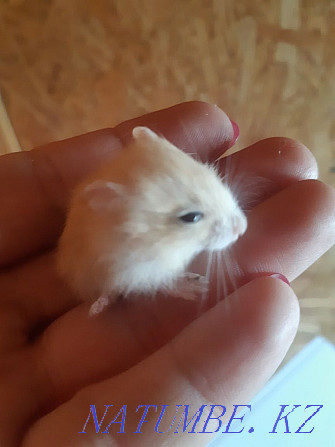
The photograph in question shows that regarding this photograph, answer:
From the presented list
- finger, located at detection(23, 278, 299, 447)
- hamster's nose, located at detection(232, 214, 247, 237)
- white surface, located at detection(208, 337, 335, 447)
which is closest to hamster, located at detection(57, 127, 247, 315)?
hamster's nose, located at detection(232, 214, 247, 237)

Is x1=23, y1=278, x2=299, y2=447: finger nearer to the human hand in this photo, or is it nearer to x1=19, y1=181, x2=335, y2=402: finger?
the human hand

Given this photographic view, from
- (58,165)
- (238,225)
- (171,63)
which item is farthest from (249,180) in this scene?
(58,165)

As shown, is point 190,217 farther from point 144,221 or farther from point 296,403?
point 296,403

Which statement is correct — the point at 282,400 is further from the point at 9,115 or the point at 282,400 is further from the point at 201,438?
the point at 9,115

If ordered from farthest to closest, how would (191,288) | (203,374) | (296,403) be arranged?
(296,403), (191,288), (203,374)

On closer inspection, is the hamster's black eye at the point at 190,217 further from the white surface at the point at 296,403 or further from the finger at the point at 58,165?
the white surface at the point at 296,403

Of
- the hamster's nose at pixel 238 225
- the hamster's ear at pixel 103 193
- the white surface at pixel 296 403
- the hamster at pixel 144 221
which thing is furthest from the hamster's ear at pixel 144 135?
the white surface at pixel 296 403
